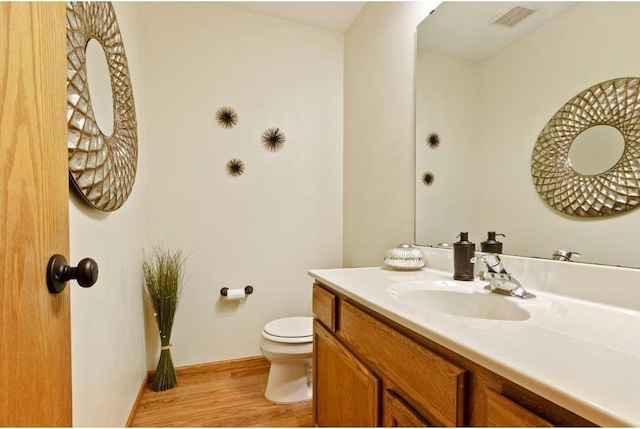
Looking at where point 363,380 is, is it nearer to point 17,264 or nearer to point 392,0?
point 17,264

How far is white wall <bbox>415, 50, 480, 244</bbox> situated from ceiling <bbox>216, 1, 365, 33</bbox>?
2.92 feet

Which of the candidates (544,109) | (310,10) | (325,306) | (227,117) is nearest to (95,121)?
(325,306)

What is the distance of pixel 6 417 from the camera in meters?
0.41

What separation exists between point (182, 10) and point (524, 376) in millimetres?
2633

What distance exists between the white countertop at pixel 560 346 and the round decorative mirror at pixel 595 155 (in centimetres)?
31

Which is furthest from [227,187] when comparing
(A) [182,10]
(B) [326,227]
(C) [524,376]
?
(C) [524,376]

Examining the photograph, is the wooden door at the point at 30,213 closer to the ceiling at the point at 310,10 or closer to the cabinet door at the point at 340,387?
the cabinet door at the point at 340,387

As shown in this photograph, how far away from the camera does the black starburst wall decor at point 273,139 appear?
236 cm

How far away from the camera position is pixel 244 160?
2307mm

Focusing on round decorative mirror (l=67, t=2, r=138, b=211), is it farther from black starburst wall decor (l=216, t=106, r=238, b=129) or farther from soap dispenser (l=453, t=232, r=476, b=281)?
soap dispenser (l=453, t=232, r=476, b=281)

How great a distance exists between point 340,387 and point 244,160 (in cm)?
163

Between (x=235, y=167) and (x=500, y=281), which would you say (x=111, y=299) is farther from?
(x=500, y=281)

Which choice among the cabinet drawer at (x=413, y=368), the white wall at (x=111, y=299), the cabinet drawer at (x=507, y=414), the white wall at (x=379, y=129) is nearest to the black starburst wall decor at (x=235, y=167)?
the white wall at (x=111, y=299)

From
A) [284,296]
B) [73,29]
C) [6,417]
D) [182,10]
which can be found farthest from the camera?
[284,296]
